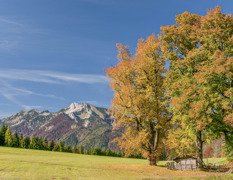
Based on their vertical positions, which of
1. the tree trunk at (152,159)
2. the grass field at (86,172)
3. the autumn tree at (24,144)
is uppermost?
the tree trunk at (152,159)

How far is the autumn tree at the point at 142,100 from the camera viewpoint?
102 ft

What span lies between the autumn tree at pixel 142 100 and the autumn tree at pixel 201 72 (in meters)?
2.03

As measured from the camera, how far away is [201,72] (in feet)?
84.4

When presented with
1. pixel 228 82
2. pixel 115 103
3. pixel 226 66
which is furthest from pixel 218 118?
pixel 115 103

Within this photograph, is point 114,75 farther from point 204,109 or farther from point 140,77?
point 204,109

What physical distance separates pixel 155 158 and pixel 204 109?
12303 mm

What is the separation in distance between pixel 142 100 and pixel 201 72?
9027 mm

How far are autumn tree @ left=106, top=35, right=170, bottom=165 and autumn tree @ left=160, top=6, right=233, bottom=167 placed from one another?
203 centimetres

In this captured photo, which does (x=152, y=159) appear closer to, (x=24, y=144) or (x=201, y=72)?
(x=201, y=72)

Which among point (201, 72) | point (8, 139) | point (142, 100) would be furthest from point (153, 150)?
point (8, 139)

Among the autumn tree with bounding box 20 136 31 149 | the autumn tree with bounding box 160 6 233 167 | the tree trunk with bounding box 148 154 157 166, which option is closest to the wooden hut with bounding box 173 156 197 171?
the autumn tree with bounding box 160 6 233 167

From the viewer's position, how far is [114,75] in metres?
34.4

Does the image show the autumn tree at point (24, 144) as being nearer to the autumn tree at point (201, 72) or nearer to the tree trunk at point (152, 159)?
the tree trunk at point (152, 159)

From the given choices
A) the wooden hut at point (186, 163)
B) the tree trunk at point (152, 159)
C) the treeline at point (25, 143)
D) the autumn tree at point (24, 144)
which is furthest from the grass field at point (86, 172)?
the autumn tree at point (24, 144)
